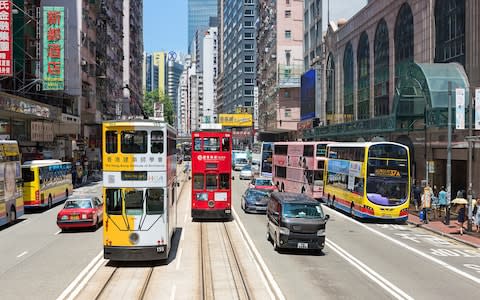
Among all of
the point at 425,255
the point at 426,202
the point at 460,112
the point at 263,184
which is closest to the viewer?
the point at 425,255

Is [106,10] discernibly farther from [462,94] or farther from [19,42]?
[462,94]

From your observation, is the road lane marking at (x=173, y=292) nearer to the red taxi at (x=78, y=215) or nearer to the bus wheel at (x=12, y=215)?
the red taxi at (x=78, y=215)

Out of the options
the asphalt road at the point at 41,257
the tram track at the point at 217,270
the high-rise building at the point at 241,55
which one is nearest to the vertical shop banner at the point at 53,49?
the asphalt road at the point at 41,257

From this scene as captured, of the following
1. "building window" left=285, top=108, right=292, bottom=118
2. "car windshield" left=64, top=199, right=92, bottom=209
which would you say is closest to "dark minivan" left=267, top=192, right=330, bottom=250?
"car windshield" left=64, top=199, right=92, bottom=209

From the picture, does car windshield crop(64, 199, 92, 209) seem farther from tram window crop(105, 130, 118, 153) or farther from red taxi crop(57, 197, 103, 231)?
tram window crop(105, 130, 118, 153)

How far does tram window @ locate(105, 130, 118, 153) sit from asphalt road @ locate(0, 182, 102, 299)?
3861mm

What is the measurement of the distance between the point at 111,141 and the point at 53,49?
35.7 metres

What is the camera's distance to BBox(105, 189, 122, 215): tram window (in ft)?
55.6

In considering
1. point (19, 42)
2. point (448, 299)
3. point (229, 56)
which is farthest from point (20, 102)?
point (229, 56)

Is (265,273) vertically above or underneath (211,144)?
underneath

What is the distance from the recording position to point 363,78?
183 ft

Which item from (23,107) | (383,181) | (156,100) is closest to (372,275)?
(383,181)

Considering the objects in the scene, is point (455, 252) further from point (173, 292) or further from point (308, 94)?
point (308, 94)

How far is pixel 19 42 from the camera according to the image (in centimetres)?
5122
